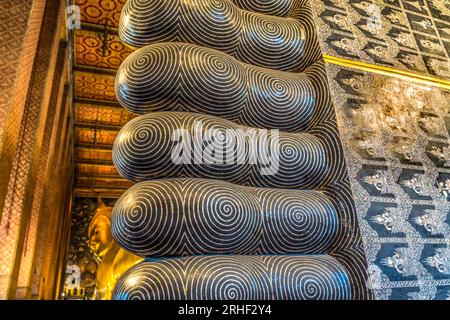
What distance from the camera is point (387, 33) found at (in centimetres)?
231

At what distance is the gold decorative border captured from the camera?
200 centimetres

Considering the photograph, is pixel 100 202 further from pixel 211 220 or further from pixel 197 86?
pixel 211 220

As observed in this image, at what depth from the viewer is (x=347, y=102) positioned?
1886 millimetres

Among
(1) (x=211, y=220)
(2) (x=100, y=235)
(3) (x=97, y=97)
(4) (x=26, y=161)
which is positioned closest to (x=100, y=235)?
(2) (x=100, y=235)

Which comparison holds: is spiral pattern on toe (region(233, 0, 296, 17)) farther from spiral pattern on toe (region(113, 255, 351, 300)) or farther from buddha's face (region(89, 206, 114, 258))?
buddha's face (region(89, 206, 114, 258))

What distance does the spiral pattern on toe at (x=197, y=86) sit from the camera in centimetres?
152

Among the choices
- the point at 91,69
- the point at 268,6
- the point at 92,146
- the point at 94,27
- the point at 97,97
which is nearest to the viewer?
the point at 268,6

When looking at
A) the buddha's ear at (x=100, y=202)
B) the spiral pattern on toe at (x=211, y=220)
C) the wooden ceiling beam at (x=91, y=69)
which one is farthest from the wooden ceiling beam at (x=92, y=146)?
the spiral pattern on toe at (x=211, y=220)

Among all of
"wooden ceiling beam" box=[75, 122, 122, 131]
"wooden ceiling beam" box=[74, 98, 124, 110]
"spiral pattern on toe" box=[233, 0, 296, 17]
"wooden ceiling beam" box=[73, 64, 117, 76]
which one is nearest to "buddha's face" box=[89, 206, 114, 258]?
"wooden ceiling beam" box=[75, 122, 122, 131]

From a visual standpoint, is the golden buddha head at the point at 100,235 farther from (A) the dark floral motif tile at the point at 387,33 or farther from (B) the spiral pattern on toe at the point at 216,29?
(A) the dark floral motif tile at the point at 387,33

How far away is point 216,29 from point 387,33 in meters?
1.24

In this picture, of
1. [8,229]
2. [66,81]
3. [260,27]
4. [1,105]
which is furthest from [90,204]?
[260,27]

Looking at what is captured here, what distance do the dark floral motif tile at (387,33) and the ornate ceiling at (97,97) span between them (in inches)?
182

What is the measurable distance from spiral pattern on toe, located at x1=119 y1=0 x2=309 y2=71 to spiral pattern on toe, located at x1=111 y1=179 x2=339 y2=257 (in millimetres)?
724
